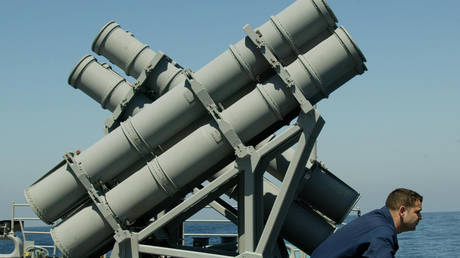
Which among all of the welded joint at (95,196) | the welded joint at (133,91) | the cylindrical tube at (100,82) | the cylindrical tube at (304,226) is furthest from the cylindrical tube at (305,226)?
the cylindrical tube at (100,82)

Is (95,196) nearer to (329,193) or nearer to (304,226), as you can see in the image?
(304,226)

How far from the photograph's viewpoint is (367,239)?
11.7ft

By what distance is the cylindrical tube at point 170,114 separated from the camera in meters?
9.95

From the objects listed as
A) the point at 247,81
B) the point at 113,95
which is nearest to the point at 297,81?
the point at 247,81

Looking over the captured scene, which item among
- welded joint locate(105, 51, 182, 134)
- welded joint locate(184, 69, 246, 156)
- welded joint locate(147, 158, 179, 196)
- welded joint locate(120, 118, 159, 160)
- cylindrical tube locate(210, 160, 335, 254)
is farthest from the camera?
cylindrical tube locate(210, 160, 335, 254)

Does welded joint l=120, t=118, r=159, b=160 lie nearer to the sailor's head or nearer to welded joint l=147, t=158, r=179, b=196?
welded joint l=147, t=158, r=179, b=196

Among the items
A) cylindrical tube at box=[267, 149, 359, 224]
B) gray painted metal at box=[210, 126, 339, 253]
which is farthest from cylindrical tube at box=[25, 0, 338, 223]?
cylindrical tube at box=[267, 149, 359, 224]

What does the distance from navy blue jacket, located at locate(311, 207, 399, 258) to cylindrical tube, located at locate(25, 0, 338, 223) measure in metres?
6.34

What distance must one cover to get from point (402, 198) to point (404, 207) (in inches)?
2.2

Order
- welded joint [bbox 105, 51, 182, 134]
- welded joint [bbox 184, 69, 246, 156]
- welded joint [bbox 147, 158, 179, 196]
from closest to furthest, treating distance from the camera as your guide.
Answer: welded joint [bbox 184, 69, 246, 156]
welded joint [bbox 147, 158, 179, 196]
welded joint [bbox 105, 51, 182, 134]

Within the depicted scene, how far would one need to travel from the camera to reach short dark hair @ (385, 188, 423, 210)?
3.75m

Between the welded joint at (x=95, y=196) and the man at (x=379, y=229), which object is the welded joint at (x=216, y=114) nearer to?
the welded joint at (x=95, y=196)

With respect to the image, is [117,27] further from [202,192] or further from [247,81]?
[202,192]

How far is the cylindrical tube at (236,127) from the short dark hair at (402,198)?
6.02 meters
